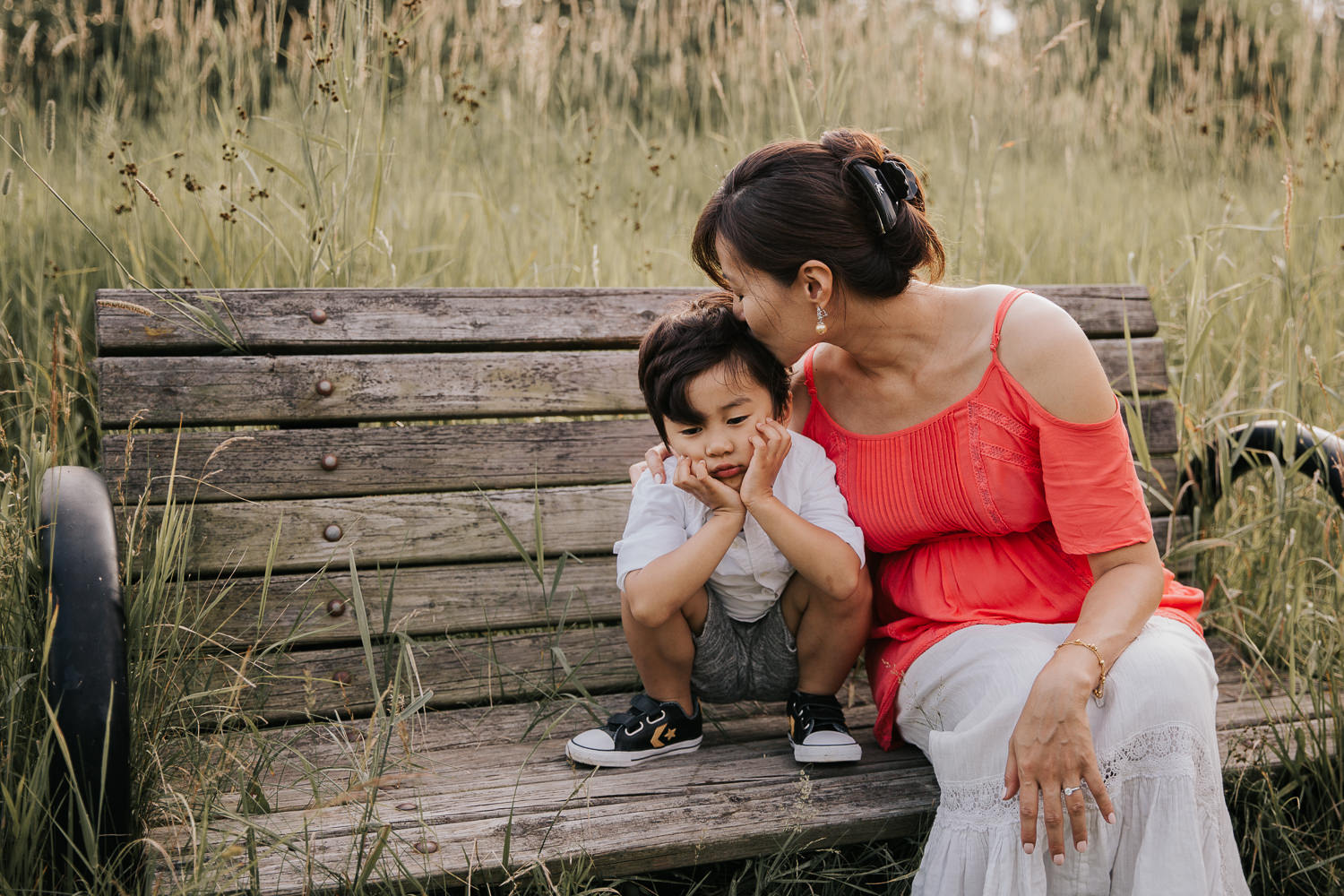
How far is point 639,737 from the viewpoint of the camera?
2016mm

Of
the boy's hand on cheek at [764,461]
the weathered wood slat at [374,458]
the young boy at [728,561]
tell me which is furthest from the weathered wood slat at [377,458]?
the boy's hand on cheek at [764,461]

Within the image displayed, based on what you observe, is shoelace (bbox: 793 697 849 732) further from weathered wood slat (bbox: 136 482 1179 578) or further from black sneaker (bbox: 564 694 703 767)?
weathered wood slat (bbox: 136 482 1179 578)

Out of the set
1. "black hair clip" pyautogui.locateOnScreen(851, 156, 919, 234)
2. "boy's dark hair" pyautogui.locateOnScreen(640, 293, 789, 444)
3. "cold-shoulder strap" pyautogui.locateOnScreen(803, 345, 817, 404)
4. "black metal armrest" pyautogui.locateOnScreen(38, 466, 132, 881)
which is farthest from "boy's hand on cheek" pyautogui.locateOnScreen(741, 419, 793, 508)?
"black metal armrest" pyautogui.locateOnScreen(38, 466, 132, 881)

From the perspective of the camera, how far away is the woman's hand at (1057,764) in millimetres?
1643

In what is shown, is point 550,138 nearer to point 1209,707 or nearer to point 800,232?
point 800,232

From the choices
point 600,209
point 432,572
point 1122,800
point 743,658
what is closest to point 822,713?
point 743,658

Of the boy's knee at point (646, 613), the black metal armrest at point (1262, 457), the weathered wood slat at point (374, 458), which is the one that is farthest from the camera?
the black metal armrest at point (1262, 457)

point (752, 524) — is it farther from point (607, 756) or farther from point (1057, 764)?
point (1057, 764)

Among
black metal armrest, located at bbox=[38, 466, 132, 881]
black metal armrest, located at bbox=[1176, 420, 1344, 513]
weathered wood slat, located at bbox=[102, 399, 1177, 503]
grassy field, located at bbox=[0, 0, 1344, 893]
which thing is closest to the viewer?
black metal armrest, located at bbox=[38, 466, 132, 881]

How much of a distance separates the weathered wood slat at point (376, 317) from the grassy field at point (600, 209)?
10cm

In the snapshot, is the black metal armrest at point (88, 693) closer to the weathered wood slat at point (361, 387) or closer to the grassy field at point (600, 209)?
the grassy field at point (600, 209)

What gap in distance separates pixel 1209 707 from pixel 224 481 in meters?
2.02

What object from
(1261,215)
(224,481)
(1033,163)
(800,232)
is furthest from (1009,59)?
(224,481)

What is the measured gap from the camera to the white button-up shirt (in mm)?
2062
